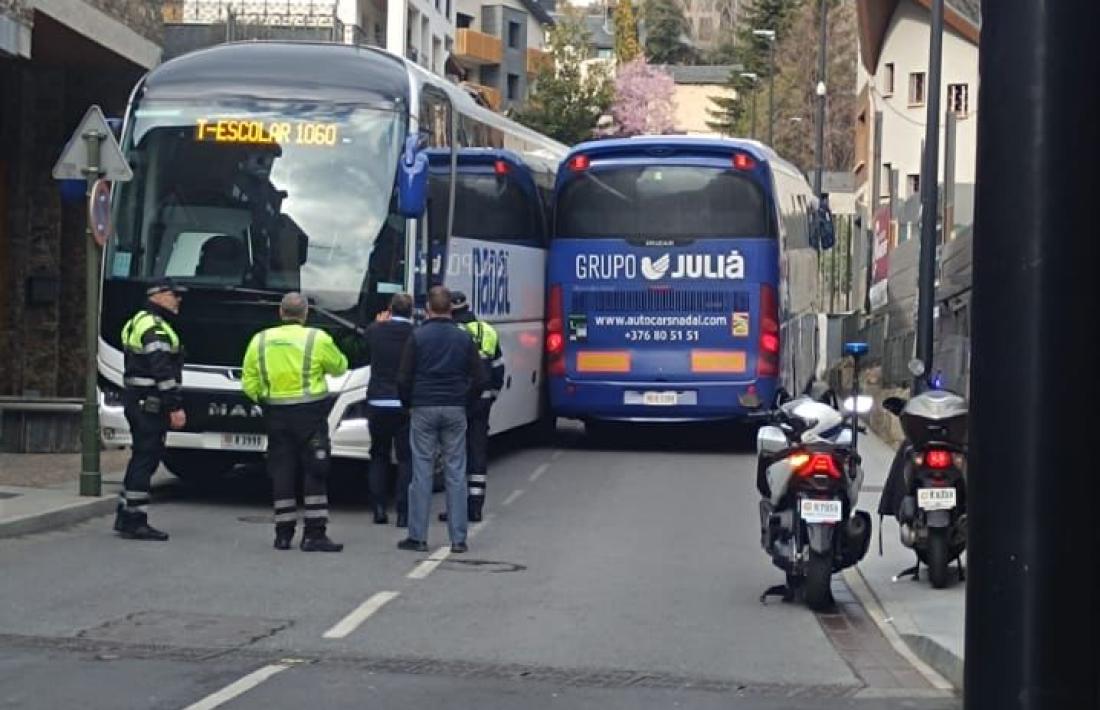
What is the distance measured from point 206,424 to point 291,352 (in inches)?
100

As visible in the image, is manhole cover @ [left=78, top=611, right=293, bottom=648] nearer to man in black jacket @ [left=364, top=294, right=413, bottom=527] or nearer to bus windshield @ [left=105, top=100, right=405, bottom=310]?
man in black jacket @ [left=364, top=294, right=413, bottom=527]

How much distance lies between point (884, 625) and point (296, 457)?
15.2ft

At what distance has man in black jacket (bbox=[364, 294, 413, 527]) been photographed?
46.4 feet

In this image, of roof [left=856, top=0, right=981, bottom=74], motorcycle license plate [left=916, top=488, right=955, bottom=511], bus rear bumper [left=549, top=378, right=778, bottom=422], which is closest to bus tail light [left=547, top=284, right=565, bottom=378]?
bus rear bumper [left=549, top=378, right=778, bottom=422]

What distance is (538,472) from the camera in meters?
19.5

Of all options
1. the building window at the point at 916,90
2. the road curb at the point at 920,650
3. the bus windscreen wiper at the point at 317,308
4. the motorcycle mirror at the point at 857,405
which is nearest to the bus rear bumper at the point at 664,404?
the bus windscreen wiper at the point at 317,308

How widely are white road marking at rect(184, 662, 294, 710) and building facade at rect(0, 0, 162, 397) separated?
16.1 meters

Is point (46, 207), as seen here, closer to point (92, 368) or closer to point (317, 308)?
point (92, 368)

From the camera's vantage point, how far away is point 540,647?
910 centimetres

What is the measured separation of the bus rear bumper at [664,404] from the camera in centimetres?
2069

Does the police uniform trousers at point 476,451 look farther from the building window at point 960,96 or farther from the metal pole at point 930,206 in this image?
the building window at point 960,96

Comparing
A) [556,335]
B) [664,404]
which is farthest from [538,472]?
[556,335]

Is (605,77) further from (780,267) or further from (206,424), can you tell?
(206,424)

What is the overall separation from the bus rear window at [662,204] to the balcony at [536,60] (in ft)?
168
